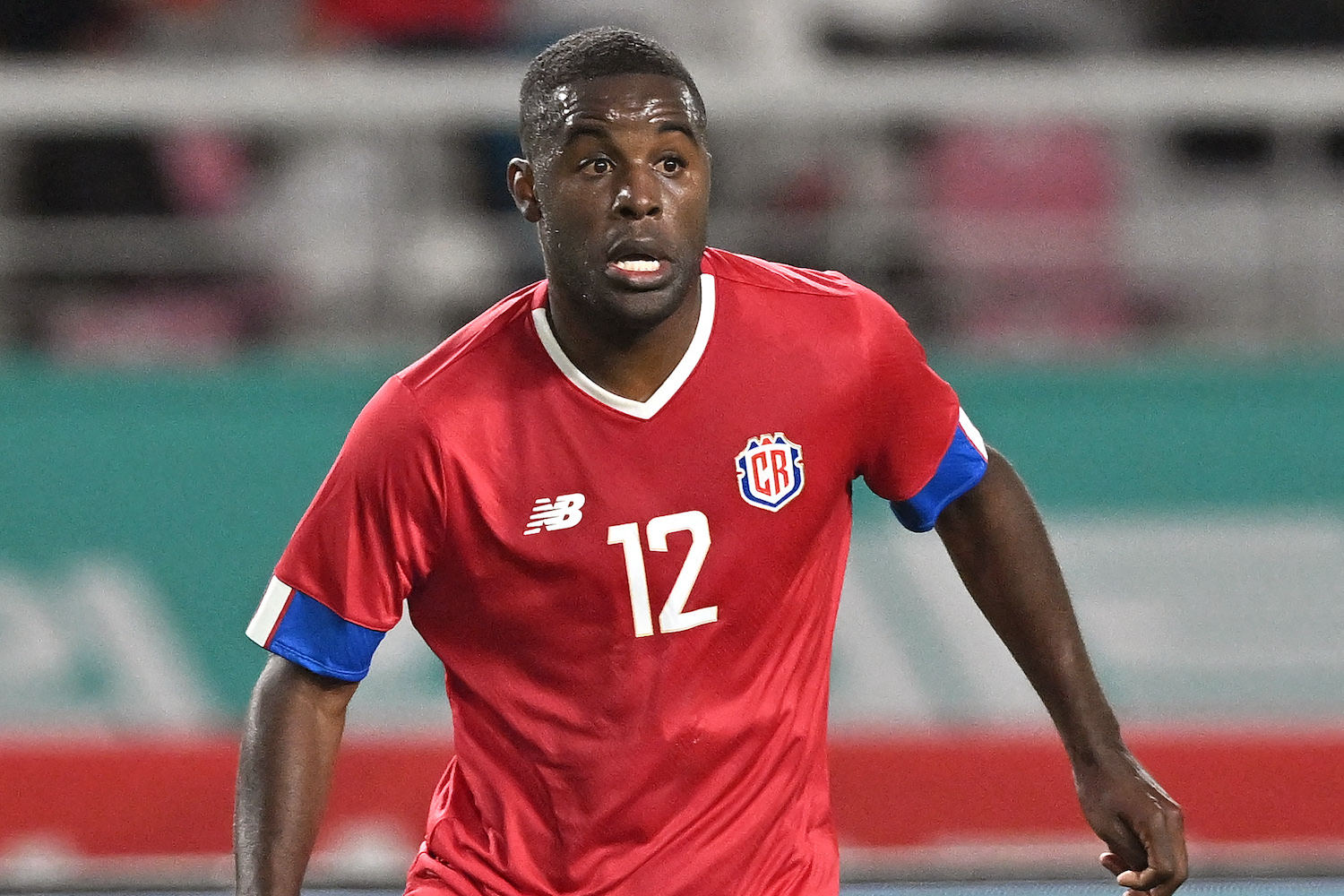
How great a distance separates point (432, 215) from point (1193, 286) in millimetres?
2481

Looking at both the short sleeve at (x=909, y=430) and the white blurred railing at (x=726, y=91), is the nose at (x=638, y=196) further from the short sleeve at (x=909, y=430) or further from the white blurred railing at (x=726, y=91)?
the white blurred railing at (x=726, y=91)

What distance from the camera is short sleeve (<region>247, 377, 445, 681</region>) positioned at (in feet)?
7.47

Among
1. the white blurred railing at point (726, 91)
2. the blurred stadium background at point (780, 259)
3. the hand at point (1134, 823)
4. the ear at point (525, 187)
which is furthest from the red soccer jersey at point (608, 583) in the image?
the white blurred railing at point (726, 91)

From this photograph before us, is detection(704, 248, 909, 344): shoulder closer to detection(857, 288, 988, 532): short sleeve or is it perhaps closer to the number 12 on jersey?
detection(857, 288, 988, 532): short sleeve

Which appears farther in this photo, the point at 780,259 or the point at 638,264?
the point at 780,259

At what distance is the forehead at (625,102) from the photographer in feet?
7.32

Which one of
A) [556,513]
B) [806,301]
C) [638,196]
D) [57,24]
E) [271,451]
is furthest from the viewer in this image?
[57,24]

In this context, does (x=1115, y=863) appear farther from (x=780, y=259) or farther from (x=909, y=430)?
(x=780, y=259)

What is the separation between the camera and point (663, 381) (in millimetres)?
2404

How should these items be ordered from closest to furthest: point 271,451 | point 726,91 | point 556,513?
point 556,513 < point 271,451 < point 726,91

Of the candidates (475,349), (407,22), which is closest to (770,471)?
(475,349)

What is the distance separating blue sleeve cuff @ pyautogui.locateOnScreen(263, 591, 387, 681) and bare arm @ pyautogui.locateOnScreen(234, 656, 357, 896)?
33 millimetres

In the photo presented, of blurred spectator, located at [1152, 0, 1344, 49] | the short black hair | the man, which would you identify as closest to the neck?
the man

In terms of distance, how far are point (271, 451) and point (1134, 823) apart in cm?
372
